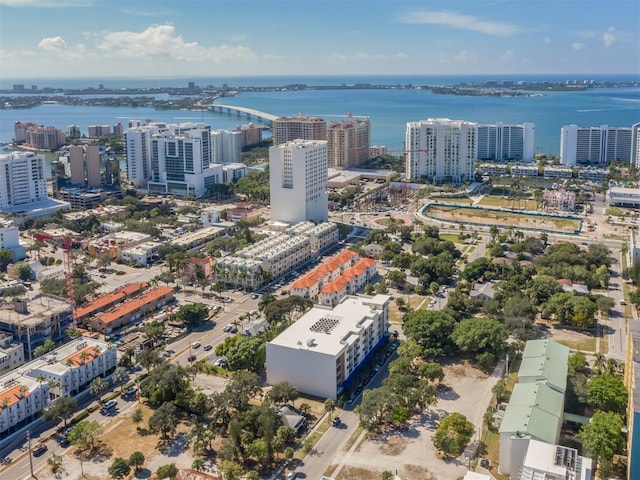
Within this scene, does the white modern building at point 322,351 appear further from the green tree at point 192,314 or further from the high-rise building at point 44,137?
the high-rise building at point 44,137

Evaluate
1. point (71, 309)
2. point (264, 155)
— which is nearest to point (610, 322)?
point (71, 309)

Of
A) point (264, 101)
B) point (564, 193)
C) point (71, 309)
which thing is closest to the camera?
point (71, 309)

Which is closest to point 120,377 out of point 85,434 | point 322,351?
point 85,434

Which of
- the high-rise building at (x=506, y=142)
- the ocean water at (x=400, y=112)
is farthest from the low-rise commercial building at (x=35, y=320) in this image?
the ocean water at (x=400, y=112)

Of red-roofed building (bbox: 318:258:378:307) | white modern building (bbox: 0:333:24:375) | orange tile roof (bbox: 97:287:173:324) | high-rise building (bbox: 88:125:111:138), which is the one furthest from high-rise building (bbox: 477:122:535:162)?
white modern building (bbox: 0:333:24:375)

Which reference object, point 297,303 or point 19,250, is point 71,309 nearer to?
point 297,303

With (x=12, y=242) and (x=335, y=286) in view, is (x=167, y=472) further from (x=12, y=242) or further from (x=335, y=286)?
(x=12, y=242)
